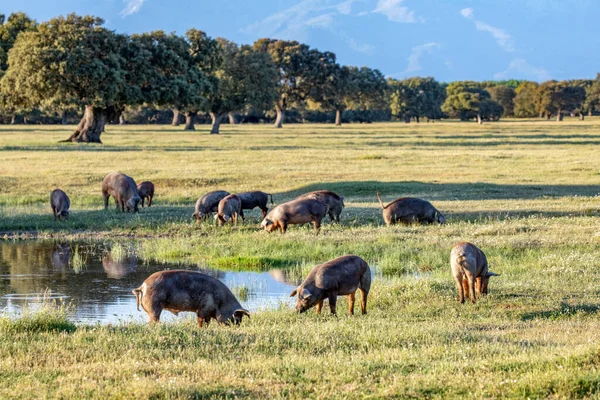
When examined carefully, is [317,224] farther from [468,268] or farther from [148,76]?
[148,76]

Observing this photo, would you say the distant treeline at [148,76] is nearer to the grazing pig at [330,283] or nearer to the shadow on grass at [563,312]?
the grazing pig at [330,283]

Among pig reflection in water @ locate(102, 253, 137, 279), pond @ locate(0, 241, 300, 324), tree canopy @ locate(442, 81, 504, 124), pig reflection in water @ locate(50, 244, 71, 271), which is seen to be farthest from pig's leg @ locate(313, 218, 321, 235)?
tree canopy @ locate(442, 81, 504, 124)

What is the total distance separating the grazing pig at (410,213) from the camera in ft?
72.1

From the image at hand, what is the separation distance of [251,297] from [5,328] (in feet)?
18.7

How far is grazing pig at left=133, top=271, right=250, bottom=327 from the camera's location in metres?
11.3

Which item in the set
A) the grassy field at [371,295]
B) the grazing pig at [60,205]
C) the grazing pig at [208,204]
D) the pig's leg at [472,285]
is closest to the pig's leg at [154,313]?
the grassy field at [371,295]

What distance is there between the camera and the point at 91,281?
16.7m

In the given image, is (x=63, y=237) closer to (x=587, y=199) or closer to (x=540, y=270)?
(x=540, y=270)

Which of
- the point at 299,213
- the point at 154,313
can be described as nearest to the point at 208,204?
the point at 299,213

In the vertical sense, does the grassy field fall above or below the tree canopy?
below

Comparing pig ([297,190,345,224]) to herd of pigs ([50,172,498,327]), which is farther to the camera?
pig ([297,190,345,224])

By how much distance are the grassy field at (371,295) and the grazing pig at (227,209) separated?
1.45 ft

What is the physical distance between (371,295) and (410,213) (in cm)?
778

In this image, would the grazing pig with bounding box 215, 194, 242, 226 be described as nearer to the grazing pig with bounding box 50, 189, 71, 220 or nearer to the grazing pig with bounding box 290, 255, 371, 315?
the grazing pig with bounding box 50, 189, 71, 220
